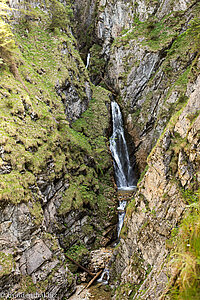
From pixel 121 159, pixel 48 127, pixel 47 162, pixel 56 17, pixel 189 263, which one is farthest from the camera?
pixel 121 159

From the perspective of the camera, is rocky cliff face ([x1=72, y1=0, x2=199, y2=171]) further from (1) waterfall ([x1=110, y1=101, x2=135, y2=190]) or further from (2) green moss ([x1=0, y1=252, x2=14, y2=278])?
(2) green moss ([x1=0, y1=252, x2=14, y2=278])

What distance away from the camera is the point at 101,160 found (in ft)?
41.5

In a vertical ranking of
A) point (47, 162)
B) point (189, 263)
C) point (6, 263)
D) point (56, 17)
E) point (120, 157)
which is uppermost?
point (56, 17)

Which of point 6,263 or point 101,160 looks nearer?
point 6,263

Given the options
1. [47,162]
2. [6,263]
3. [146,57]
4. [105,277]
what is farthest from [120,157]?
[6,263]

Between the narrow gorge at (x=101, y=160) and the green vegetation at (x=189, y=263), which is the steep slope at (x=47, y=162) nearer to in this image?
the narrow gorge at (x=101, y=160)

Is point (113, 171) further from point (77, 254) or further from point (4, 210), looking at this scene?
point (4, 210)

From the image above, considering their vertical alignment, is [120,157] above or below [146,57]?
below

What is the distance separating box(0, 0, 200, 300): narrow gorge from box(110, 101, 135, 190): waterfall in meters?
0.09

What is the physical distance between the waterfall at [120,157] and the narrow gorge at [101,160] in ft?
0.31

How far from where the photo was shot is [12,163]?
6.46m

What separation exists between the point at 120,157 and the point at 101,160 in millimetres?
2371

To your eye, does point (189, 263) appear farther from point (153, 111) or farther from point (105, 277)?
point (153, 111)

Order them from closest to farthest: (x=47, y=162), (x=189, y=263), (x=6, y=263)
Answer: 1. (x=189, y=263)
2. (x=6, y=263)
3. (x=47, y=162)
